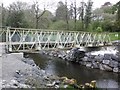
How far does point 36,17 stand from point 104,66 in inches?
555

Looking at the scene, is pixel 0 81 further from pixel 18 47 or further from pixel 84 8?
pixel 84 8

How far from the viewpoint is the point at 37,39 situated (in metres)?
15.1

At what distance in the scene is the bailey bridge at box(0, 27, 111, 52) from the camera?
555 inches

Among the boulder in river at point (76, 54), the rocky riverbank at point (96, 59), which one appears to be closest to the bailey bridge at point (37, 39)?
the boulder in river at point (76, 54)

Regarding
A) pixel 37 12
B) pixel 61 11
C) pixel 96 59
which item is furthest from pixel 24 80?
pixel 61 11

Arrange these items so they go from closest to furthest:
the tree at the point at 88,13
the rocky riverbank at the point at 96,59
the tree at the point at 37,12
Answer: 1. the rocky riverbank at the point at 96,59
2. the tree at the point at 37,12
3. the tree at the point at 88,13

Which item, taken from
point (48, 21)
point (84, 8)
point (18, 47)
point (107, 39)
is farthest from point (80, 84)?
point (84, 8)

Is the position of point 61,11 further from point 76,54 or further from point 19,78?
point 19,78

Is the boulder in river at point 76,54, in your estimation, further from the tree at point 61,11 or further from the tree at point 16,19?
the tree at point 61,11

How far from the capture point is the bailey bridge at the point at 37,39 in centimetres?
1410

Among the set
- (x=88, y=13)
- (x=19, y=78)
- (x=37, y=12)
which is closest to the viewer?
(x=19, y=78)

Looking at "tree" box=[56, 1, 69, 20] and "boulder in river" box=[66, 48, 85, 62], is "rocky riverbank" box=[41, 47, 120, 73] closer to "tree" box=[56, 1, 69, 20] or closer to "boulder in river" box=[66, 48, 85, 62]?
"boulder in river" box=[66, 48, 85, 62]

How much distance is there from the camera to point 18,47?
14.1 m

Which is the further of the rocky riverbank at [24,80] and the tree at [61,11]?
the tree at [61,11]
